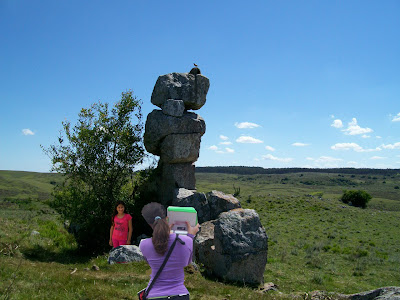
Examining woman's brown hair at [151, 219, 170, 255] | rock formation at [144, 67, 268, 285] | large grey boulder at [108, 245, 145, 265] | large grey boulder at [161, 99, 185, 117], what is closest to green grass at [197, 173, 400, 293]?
rock formation at [144, 67, 268, 285]

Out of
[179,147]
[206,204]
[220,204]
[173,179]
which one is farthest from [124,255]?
[179,147]

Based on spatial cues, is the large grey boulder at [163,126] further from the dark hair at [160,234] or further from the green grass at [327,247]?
the dark hair at [160,234]

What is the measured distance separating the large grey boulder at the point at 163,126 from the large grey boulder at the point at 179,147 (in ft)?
0.94

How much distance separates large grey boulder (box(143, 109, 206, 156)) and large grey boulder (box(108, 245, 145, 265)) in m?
7.31

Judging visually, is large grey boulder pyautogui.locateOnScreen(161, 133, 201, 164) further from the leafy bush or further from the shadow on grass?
the leafy bush

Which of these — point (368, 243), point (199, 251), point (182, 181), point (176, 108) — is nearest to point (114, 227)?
point (199, 251)

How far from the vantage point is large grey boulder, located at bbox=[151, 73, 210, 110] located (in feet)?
59.6

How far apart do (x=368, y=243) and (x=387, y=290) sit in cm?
1975

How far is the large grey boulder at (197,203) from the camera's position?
16141mm

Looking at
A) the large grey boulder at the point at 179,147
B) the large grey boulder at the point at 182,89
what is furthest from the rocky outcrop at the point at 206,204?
the large grey boulder at the point at 182,89

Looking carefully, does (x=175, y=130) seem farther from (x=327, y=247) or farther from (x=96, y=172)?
(x=327, y=247)

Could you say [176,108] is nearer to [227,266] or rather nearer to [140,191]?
[140,191]

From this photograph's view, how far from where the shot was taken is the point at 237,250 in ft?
40.2

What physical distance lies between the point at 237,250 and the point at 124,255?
4.29 meters
